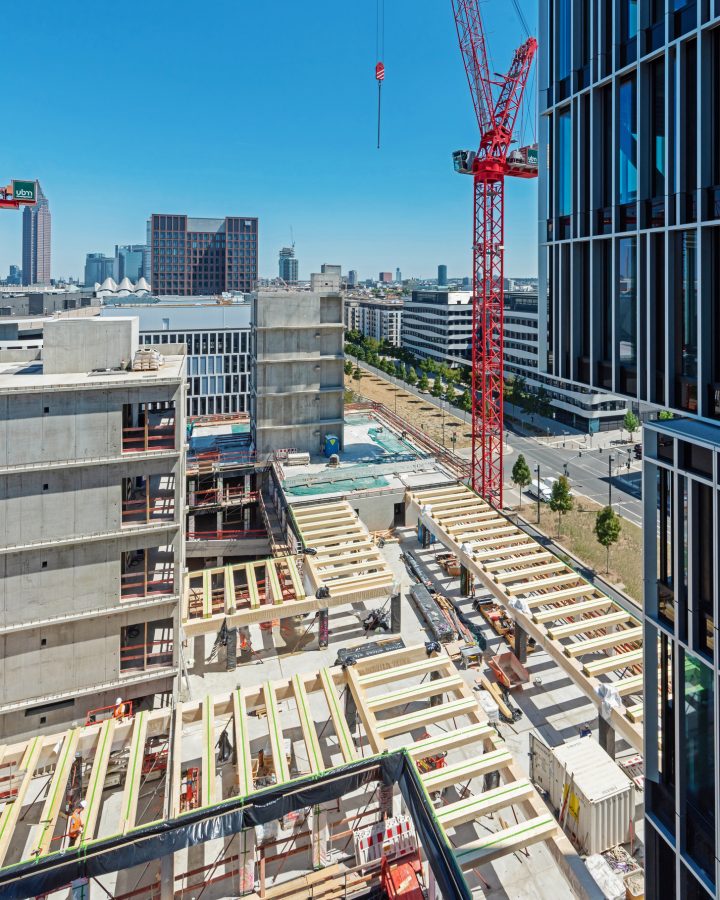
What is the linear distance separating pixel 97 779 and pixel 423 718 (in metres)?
10.1

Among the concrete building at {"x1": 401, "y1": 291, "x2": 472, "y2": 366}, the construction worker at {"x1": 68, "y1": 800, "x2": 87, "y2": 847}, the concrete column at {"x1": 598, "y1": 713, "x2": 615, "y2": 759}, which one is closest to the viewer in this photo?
the construction worker at {"x1": 68, "y1": 800, "x2": 87, "y2": 847}

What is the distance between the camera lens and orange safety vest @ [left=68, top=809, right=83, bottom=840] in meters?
16.1

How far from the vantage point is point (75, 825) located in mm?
16797

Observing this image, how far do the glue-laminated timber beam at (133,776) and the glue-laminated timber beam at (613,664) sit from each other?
16.0 meters

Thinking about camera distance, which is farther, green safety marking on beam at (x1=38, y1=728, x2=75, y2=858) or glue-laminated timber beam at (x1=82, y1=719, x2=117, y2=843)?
glue-laminated timber beam at (x1=82, y1=719, x2=117, y2=843)

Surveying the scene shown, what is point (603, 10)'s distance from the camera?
14320mm

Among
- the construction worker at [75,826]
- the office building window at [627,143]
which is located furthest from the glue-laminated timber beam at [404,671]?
the office building window at [627,143]

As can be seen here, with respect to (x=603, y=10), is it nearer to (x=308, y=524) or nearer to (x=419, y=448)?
(x=308, y=524)

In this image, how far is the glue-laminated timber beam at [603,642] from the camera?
23.2 metres

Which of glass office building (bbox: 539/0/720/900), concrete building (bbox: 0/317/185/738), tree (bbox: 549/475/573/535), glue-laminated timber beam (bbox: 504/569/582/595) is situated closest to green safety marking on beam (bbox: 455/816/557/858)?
glass office building (bbox: 539/0/720/900)

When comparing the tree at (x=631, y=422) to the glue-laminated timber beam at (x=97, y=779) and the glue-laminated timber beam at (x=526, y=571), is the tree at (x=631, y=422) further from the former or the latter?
the glue-laminated timber beam at (x=97, y=779)

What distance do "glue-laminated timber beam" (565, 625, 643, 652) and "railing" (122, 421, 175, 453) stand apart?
59.1 feet

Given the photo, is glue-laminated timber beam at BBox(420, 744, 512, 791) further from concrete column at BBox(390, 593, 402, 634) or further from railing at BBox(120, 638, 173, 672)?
railing at BBox(120, 638, 173, 672)

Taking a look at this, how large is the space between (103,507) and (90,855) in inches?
452
